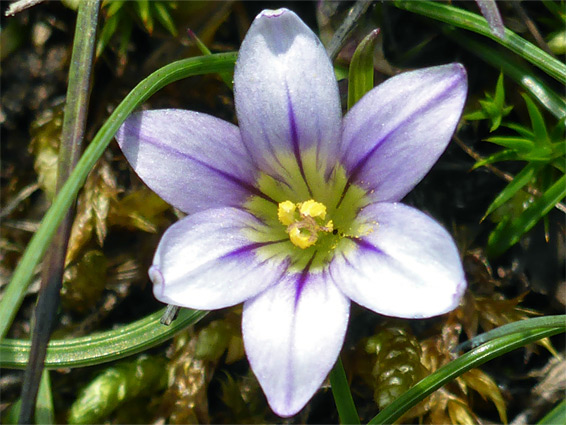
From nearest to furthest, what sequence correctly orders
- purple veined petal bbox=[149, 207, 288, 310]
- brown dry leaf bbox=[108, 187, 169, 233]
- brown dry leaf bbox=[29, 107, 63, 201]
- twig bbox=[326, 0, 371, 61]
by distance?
1. purple veined petal bbox=[149, 207, 288, 310]
2. twig bbox=[326, 0, 371, 61]
3. brown dry leaf bbox=[108, 187, 169, 233]
4. brown dry leaf bbox=[29, 107, 63, 201]

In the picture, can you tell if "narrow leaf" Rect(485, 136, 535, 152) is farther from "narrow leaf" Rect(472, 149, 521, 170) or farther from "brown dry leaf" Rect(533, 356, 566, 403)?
"brown dry leaf" Rect(533, 356, 566, 403)

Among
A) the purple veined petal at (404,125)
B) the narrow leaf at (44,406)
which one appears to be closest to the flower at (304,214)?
the purple veined petal at (404,125)

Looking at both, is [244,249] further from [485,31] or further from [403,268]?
[485,31]

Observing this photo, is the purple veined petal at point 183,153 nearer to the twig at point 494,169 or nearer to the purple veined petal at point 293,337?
the purple veined petal at point 293,337

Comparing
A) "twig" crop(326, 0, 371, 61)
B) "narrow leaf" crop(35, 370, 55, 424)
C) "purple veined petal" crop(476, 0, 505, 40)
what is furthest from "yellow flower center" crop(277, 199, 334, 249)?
"narrow leaf" crop(35, 370, 55, 424)

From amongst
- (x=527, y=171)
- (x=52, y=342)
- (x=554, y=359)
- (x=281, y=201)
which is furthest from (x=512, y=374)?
(x=52, y=342)

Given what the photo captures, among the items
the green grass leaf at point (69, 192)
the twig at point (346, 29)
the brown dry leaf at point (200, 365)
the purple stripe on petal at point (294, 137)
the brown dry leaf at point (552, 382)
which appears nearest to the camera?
the green grass leaf at point (69, 192)

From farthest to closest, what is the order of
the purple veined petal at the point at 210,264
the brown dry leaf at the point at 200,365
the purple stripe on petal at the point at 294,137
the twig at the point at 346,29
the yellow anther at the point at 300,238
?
the brown dry leaf at the point at 200,365
the twig at the point at 346,29
the yellow anther at the point at 300,238
the purple stripe on petal at the point at 294,137
the purple veined petal at the point at 210,264
